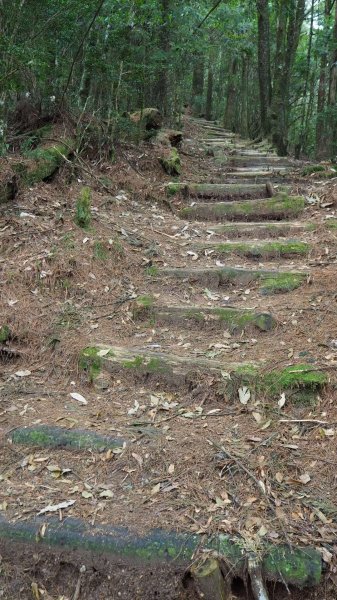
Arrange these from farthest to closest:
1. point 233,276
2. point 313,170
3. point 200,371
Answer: point 313,170, point 233,276, point 200,371

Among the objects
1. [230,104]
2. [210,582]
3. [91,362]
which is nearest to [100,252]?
[91,362]

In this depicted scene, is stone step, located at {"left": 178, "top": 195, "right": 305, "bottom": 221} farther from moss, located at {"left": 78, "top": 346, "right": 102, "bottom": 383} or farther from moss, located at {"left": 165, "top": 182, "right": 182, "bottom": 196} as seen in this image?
moss, located at {"left": 78, "top": 346, "right": 102, "bottom": 383}

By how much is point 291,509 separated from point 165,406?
1290 millimetres

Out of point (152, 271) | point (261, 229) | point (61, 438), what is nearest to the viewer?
point (61, 438)

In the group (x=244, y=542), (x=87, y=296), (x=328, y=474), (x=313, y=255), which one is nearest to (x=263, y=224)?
(x=313, y=255)

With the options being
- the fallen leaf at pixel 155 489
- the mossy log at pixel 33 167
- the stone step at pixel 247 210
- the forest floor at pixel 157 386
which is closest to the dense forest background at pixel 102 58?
the mossy log at pixel 33 167

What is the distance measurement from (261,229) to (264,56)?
30.5ft

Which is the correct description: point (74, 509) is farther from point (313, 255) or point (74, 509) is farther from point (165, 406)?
point (313, 255)

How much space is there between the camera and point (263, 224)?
666 centimetres

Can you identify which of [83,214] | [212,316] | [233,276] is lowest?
[212,316]

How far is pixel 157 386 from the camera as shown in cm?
419

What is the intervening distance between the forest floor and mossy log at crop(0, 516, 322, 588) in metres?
0.05

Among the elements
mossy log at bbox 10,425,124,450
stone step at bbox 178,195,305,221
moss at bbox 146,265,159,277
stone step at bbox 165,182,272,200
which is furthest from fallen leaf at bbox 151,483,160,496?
stone step at bbox 165,182,272,200

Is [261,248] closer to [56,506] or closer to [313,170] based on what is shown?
[313,170]
